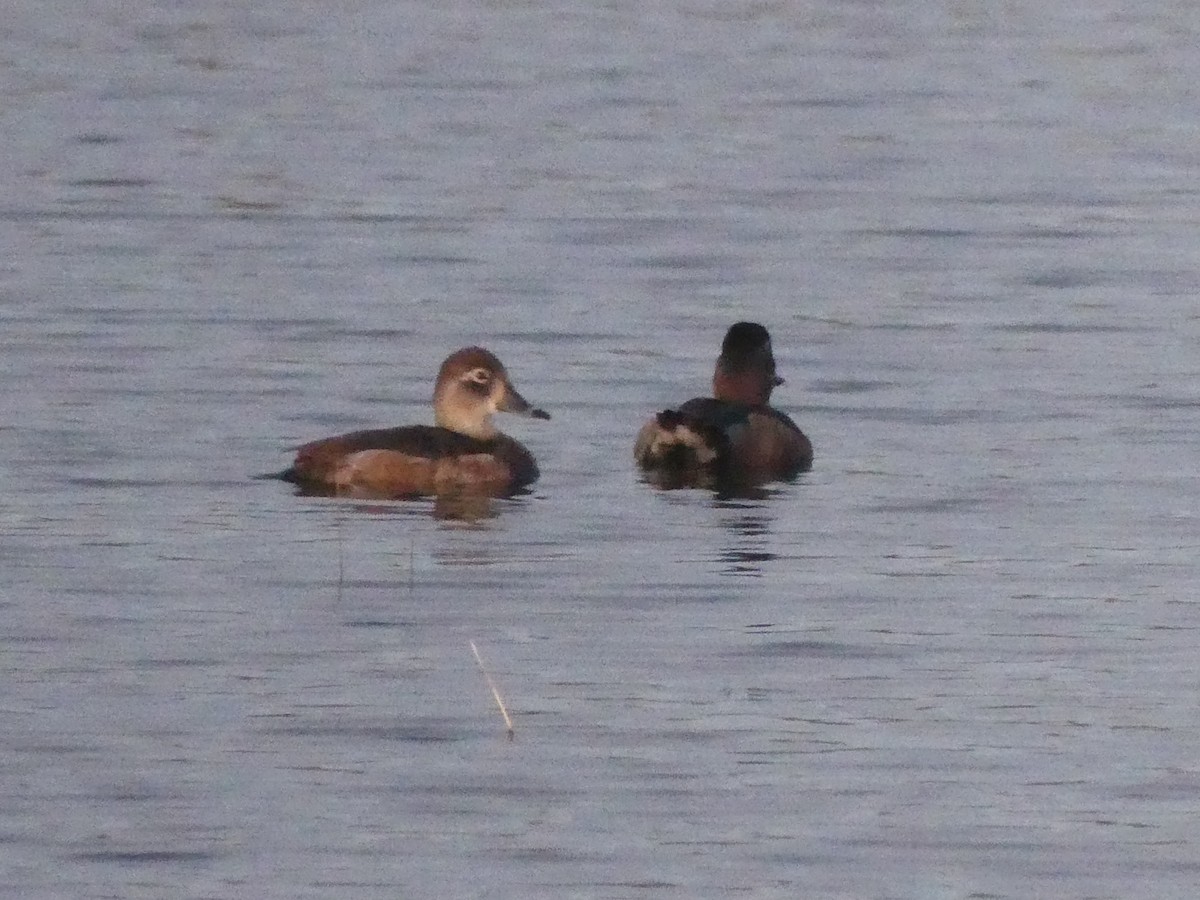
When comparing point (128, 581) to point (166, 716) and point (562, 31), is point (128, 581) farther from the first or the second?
point (562, 31)

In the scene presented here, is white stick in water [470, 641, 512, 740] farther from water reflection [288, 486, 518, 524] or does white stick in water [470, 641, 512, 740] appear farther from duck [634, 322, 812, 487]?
duck [634, 322, 812, 487]

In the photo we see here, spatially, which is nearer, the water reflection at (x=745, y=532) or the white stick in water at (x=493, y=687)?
the white stick in water at (x=493, y=687)

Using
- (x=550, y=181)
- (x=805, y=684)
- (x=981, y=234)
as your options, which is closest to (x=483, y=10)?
(x=550, y=181)

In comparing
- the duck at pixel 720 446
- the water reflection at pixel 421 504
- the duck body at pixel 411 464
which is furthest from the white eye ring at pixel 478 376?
the water reflection at pixel 421 504

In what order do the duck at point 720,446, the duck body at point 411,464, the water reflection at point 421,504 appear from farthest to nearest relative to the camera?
1. the duck at point 720,446
2. the duck body at point 411,464
3. the water reflection at point 421,504

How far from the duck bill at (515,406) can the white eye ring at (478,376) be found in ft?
0.30

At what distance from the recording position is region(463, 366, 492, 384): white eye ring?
13.8 m

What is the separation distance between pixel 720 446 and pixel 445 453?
3.83ft

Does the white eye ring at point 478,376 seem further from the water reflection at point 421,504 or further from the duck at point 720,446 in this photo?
the water reflection at point 421,504

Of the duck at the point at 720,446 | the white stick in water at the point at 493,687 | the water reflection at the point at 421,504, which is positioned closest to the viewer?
the white stick in water at the point at 493,687

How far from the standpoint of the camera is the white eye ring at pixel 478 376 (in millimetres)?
13797

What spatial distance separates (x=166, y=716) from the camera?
902 centimetres

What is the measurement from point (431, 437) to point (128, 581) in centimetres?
248

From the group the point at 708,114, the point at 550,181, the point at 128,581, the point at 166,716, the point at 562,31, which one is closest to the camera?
the point at 166,716
